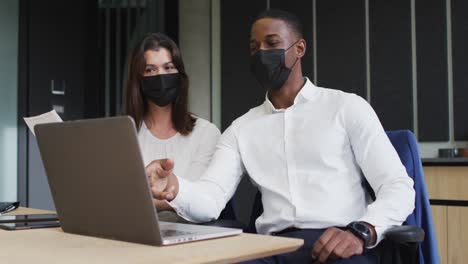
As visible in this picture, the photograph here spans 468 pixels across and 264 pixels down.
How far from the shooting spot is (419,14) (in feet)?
12.1

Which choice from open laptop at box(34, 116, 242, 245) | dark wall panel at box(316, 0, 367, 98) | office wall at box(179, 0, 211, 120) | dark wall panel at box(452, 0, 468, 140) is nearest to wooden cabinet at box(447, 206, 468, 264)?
dark wall panel at box(452, 0, 468, 140)

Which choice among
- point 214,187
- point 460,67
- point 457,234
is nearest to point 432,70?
point 460,67

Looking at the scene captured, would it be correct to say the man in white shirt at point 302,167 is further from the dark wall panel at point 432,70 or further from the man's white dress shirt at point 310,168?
the dark wall panel at point 432,70

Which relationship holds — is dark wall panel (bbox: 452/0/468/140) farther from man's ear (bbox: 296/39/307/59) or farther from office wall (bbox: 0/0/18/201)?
office wall (bbox: 0/0/18/201)

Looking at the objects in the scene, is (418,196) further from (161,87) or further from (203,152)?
(161,87)

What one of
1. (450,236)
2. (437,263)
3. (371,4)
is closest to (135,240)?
(437,263)

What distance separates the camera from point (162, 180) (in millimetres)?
1436

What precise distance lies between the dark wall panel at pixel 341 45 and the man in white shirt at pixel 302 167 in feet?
6.33

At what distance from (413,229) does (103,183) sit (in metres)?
0.85

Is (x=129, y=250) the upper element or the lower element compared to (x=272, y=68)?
lower

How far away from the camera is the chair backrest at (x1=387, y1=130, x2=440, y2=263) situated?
1626 mm

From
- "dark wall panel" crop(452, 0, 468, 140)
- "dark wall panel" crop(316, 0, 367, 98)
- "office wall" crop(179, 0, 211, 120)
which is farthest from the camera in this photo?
"office wall" crop(179, 0, 211, 120)

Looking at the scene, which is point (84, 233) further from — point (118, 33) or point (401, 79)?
point (118, 33)

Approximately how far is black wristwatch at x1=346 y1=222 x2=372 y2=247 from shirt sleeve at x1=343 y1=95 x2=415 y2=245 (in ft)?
0.15
